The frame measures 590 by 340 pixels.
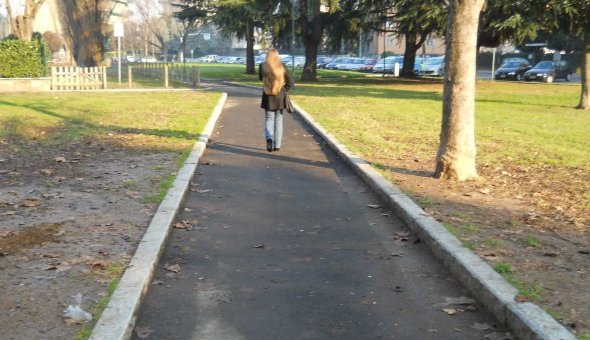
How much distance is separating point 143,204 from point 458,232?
3.47m

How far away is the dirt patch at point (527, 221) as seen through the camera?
4.56 metres

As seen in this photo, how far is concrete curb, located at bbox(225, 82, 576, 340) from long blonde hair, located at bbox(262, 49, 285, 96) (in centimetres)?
356

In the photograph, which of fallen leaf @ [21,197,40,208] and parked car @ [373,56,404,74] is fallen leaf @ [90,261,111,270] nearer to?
fallen leaf @ [21,197,40,208]

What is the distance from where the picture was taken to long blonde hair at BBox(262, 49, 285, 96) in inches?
434

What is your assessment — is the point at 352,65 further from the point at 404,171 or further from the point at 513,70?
the point at 404,171

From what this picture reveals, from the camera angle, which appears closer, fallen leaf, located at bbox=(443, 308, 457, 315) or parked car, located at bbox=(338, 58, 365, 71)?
fallen leaf, located at bbox=(443, 308, 457, 315)

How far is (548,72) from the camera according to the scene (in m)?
47.5

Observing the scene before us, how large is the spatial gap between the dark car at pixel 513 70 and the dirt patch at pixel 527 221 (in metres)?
42.0

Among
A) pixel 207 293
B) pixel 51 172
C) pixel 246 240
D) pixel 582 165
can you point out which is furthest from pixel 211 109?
pixel 207 293

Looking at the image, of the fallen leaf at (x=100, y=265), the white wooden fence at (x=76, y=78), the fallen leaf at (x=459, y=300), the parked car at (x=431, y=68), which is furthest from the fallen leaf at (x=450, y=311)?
the parked car at (x=431, y=68)

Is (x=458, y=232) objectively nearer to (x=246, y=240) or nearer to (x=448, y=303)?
(x=448, y=303)

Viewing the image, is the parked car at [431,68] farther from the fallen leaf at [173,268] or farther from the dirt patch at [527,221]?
the fallen leaf at [173,268]

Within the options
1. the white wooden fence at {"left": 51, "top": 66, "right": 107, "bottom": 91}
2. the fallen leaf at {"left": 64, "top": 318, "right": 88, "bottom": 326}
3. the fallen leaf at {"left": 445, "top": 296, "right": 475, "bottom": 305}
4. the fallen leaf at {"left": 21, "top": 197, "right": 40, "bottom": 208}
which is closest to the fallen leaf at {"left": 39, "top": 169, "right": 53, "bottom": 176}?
the fallen leaf at {"left": 21, "top": 197, "right": 40, "bottom": 208}

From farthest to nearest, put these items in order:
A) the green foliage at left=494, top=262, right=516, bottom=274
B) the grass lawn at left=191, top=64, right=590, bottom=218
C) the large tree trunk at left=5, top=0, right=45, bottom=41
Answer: the large tree trunk at left=5, top=0, right=45, bottom=41 → the grass lawn at left=191, top=64, right=590, bottom=218 → the green foliage at left=494, top=262, right=516, bottom=274
